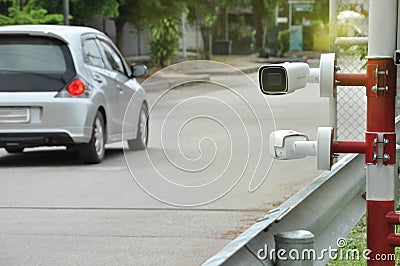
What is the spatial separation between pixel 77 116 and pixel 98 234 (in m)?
4.59

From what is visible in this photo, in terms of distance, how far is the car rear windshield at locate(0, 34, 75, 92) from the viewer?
1280cm

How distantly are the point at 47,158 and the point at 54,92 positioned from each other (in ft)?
3.99

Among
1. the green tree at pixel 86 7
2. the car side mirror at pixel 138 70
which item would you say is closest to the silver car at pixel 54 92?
the car side mirror at pixel 138 70

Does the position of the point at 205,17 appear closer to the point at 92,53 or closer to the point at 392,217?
the point at 92,53

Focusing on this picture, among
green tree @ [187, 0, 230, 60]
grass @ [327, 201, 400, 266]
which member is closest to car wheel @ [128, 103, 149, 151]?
grass @ [327, 201, 400, 266]

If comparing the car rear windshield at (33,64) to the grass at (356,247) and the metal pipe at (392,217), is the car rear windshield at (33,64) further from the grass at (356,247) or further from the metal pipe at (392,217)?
the metal pipe at (392,217)

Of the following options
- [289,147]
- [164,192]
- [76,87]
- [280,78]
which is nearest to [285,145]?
[289,147]

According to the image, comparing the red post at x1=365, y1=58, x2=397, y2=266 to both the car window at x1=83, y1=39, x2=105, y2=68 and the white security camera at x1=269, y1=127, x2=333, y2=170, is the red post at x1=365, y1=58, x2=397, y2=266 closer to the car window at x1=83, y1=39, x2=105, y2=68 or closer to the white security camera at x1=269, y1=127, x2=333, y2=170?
the white security camera at x1=269, y1=127, x2=333, y2=170

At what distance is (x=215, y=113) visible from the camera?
6.90 metres

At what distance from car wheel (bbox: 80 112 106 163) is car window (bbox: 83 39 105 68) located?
2.38 feet

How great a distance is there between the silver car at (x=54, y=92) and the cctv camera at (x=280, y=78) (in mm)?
8639

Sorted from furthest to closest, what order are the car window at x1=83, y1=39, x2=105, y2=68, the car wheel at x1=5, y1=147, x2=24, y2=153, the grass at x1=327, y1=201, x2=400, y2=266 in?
1. the car wheel at x1=5, y1=147, x2=24, y2=153
2. the car window at x1=83, y1=39, x2=105, y2=68
3. the grass at x1=327, y1=201, x2=400, y2=266

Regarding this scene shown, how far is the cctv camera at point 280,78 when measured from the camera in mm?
4156

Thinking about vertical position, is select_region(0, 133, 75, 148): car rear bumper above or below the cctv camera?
below
